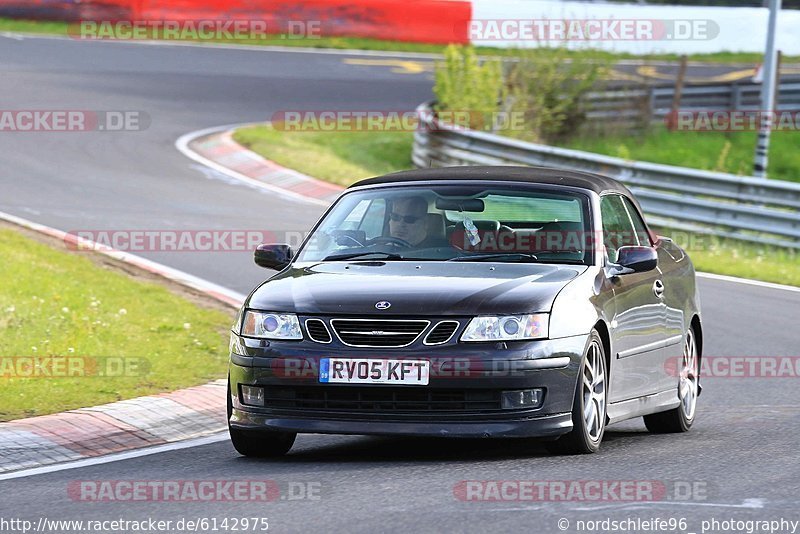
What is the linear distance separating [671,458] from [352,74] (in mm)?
26091

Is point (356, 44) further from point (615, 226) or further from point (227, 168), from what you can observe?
point (615, 226)

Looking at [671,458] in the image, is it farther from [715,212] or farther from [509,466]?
[715,212]

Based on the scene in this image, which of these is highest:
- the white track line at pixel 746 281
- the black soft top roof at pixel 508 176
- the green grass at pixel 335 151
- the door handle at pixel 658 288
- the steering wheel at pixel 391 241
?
the black soft top roof at pixel 508 176

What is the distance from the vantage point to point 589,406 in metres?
7.89

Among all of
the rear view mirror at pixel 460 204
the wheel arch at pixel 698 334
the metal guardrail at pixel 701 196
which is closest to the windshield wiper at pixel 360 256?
the rear view mirror at pixel 460 204

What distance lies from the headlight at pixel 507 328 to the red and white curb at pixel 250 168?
13.5 metres

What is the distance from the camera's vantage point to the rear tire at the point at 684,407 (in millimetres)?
9516

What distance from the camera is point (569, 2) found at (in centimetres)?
3472

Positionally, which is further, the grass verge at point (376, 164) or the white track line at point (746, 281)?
the grass verge at point (376, 164)

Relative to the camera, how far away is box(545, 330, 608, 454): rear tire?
767 centimetres

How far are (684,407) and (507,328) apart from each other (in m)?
2.56

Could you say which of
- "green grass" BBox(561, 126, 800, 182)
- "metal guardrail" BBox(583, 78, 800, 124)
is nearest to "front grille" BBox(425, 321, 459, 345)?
"green grass" BBox(561, 126, 800, 182)

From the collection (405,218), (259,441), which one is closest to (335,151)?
(405,218)

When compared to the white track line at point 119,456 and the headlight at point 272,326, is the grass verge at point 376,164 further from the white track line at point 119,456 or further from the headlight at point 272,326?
the headlight at point 272,326
